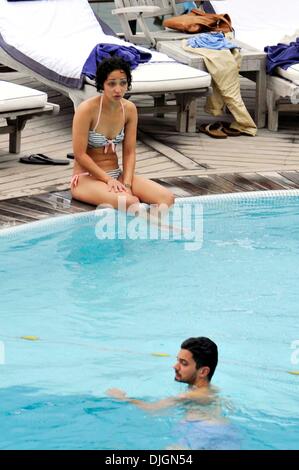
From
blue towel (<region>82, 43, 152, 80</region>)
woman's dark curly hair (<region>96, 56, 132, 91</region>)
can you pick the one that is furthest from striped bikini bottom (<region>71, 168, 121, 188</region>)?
blue towel (<region>82, 43, 152, 80</region>)

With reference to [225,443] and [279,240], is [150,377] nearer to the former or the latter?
[225,443]

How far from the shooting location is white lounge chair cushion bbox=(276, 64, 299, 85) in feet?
29.7

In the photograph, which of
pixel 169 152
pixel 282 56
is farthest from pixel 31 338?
pixel 282 56

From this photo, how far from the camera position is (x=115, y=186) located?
23.9ft

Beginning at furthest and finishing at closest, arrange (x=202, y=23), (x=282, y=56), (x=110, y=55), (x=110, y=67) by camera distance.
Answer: (x=202, y=23) → (x=282, y=56) → (x=110, y=55) → (x=110, y=67)

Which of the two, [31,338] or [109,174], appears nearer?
[31,338]

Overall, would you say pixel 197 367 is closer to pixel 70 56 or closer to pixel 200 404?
pixel 200 404

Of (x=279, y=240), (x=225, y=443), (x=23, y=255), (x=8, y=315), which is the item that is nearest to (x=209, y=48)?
(x=279, y=240)

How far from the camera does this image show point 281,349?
19.2ft

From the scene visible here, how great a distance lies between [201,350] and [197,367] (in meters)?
0.08

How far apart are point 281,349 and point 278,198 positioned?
7.15 feet

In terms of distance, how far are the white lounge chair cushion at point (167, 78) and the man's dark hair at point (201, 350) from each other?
3969 millimetres

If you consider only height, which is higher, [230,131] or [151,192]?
[151,192]

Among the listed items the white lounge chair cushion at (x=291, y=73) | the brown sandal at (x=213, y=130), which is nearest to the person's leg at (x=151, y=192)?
the brown sandal at (x=213, y=130)
